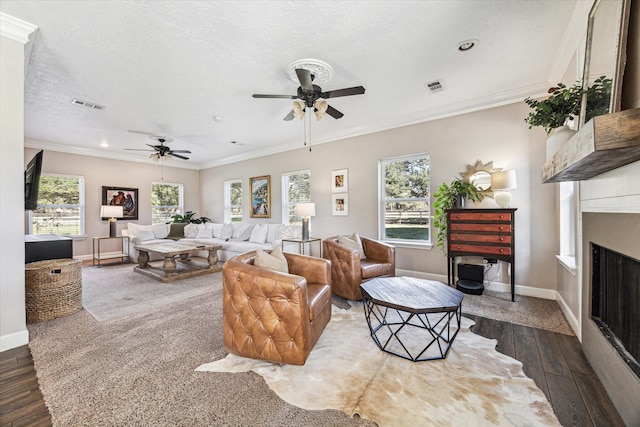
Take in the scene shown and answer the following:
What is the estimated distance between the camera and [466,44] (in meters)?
2.57

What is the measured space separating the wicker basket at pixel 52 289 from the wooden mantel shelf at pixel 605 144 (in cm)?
451

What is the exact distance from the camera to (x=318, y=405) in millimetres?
1572

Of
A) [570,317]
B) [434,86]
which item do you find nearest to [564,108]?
[434,86]

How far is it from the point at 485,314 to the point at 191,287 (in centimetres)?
398

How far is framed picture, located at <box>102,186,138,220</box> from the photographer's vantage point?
6.79m

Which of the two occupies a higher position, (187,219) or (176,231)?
(187,219)

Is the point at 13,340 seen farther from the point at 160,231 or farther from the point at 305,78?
the point at 160,231

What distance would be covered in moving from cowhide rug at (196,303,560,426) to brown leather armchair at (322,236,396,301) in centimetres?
98

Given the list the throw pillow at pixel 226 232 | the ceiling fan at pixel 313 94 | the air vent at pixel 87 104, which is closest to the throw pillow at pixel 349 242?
the ceiling fan at pixel 313 94

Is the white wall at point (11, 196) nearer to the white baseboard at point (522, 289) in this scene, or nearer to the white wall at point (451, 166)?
the white wall at point (451, 166)

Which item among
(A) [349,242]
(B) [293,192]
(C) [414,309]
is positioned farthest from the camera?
(B) [293,192]

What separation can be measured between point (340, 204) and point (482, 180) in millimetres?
2497

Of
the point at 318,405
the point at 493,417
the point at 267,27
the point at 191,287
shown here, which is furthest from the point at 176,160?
the point at 493,417

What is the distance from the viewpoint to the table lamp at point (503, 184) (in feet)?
11.1
